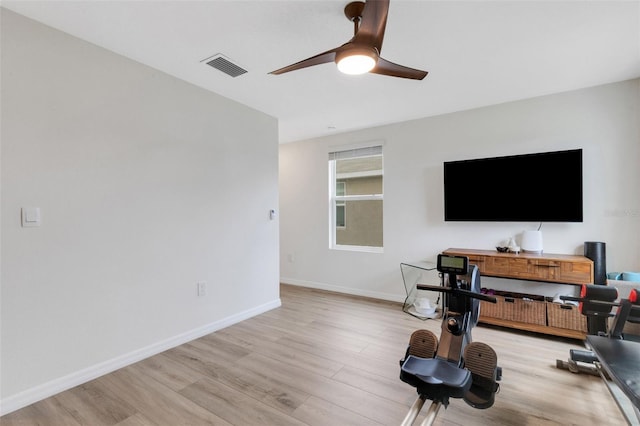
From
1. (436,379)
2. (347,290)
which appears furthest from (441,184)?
(436,379)

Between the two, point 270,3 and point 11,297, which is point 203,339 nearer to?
point 11,297

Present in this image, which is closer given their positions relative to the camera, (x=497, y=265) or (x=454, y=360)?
(x=454, y=360)

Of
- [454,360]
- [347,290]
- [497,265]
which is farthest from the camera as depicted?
[347,290]

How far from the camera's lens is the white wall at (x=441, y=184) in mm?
2855

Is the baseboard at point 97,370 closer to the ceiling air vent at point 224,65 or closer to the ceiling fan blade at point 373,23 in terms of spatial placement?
the ceiling air vent at point 224,65

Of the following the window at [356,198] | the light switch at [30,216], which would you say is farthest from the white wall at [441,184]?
the light switch at [30,216]

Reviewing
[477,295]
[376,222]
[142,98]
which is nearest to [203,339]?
[142,98]

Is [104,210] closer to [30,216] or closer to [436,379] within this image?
[30,216]

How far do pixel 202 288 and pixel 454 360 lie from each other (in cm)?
232

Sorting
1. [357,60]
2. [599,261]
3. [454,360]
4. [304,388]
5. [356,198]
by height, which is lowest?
[304,388]

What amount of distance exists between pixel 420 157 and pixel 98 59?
3.47 metres

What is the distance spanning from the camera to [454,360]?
1753mm

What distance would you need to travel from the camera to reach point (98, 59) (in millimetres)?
2234

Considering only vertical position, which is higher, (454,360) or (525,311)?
(454,360)
